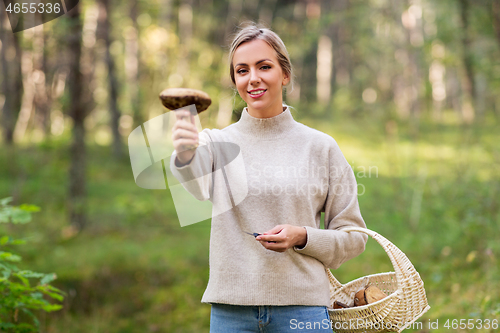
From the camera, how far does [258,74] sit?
5.76 ft

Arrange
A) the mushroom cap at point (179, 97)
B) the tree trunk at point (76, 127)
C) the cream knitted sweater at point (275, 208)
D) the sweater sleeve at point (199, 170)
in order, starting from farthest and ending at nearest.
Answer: the tree trunk at point (76, 127) → the cream knitted sweater at point (275, 208) → the sweater sleeve at point (199, 170) → the mushroom cap at point (179, 97)

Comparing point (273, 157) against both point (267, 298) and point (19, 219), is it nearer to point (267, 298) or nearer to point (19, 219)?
point (267, 298)

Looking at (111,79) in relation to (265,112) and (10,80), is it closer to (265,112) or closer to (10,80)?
(10,80)

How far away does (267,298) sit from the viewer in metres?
1.67

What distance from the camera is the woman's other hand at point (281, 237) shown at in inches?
60.8

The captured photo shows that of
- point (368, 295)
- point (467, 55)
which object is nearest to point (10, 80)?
point (467, 55)

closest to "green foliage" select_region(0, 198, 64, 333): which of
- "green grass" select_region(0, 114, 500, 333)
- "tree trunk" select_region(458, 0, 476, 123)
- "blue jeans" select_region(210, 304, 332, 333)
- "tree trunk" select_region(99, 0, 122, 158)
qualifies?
"green grass" select_region(0, 114, 500, 333)

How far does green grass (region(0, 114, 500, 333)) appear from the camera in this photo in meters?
4.66

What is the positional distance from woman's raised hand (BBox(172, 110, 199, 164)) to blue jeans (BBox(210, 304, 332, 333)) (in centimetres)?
66

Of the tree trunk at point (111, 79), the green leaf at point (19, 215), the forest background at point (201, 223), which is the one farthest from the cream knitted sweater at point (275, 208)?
the tree trunk at point (111, 79)

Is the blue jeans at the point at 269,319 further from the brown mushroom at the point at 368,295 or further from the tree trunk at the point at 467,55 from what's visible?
the tree trunk at the point at 467,55

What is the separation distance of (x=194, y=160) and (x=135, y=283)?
452 centimetres

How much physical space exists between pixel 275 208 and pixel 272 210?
15mm

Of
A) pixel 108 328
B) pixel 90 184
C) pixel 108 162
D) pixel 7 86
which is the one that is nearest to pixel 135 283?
pixel 108 328
